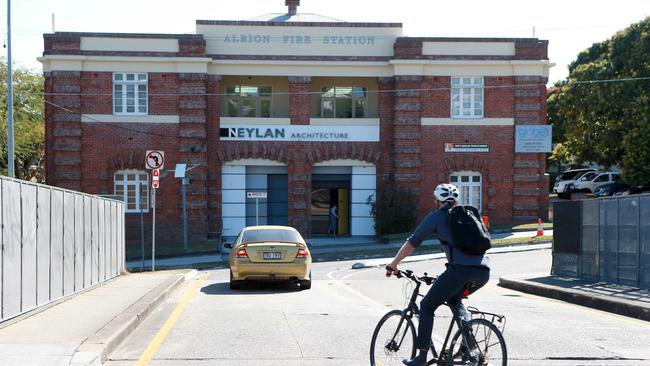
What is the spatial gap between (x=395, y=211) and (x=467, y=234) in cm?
3184

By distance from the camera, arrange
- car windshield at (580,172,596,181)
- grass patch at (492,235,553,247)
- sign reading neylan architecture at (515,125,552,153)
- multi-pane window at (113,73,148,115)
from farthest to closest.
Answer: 1. car windshield at (580,172,596,181)
2. sign reading neylan architecture at (515,125,552,153)
3. multi-pane window at (113,73,148,115)
4. grass patch at (492,235,553,247)

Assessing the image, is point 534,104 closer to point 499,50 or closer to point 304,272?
point 499,50

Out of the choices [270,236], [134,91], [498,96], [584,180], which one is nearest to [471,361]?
[270,236]

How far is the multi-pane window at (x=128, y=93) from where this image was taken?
39.3 metres

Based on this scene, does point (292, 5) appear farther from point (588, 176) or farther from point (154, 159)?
point (154, 159)

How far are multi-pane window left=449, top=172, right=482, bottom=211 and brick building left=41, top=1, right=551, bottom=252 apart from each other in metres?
0.07

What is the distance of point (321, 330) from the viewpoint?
11.6 meters

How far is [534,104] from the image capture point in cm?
4084

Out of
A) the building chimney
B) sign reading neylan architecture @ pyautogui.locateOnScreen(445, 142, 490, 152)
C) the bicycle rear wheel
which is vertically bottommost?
the bicycle rear wheel

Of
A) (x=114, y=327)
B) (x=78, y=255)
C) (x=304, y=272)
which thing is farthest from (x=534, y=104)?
(x=114, y=327)

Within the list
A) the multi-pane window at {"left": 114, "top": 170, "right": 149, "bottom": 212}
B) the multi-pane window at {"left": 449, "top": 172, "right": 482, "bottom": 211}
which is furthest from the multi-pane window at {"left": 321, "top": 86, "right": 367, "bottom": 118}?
the multi-pane window at {"left": 114, "top": 170, "right": 149, "bottom": 212}

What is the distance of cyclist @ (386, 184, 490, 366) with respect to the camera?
7477 mm

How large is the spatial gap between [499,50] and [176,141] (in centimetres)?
1595

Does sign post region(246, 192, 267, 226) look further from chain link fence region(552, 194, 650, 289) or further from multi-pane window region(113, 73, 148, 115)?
chain link fence region(552, 194, 650, 289)
